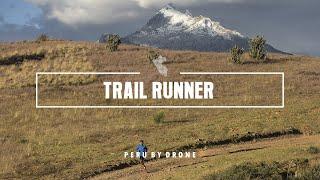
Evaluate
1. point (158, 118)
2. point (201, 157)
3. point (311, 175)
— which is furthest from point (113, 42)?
point (311, 175)

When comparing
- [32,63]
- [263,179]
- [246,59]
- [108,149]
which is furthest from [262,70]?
[263,179]

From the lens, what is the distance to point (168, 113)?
4700cm

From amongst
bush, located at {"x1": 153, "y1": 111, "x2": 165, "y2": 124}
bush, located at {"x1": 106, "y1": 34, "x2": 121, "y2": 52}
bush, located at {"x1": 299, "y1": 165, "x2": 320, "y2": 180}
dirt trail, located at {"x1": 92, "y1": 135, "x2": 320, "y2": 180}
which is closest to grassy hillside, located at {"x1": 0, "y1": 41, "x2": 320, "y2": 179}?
bush, located at {"x1": 153, "y1": 111, "x2": 165, "y2": 124}

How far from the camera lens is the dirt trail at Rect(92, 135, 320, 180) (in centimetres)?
2988

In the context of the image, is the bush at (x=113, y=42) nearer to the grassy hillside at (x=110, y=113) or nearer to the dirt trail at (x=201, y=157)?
the grassy hillside at (x=110, y=113)

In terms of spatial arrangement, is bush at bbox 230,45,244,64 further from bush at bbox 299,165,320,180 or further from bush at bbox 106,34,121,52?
bush at bbox 299,165,320,180

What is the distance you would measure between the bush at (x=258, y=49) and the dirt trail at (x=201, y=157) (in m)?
34.1

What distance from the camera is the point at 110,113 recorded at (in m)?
47.3

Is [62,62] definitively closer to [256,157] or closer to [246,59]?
[246,59]

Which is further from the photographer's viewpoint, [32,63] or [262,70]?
[32,63]

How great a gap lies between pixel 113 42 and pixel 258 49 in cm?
1846

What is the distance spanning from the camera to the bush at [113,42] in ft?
253

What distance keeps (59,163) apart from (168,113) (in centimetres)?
1551

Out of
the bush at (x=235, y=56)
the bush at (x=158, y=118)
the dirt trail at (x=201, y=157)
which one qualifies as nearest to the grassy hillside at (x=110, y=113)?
the bush at (x=158, y=118)
